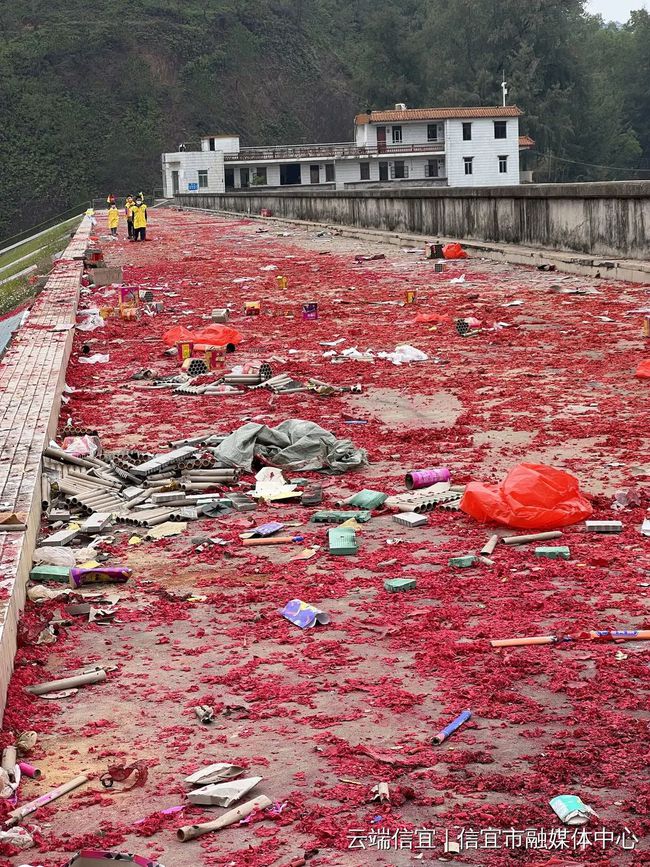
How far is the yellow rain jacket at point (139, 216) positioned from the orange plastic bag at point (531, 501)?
3043 cm

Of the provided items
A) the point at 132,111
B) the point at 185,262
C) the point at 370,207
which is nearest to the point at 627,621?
the point at 185,262

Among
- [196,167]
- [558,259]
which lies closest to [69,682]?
[558,259]

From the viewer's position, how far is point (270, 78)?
128 metres

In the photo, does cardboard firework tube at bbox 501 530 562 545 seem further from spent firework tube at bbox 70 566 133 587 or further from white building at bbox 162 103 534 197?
white building at bbox 162 103 534 197

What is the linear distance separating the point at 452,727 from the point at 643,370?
23.2 ft

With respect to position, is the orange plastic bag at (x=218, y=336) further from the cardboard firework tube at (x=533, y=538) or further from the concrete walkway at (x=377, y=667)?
the cardboard firework tube at (x=533, y=538)

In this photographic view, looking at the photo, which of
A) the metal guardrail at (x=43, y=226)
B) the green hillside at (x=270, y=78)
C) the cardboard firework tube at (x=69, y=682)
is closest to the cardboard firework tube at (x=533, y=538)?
the cardboard firework tube at (x=69, y=682)

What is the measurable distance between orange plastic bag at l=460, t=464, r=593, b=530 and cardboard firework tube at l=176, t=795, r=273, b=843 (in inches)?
125

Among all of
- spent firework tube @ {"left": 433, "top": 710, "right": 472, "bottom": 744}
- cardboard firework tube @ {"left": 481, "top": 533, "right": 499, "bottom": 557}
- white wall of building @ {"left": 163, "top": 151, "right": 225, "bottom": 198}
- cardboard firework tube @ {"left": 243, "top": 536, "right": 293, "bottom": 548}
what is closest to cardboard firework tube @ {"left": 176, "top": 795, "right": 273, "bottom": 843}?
spent firework tube @ {"left": 433, "top": 710, "right": 472, "bottom": 744}

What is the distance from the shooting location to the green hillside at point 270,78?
95.7 metres

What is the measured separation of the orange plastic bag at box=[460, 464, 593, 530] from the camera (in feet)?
21.8

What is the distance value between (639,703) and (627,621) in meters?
0.87

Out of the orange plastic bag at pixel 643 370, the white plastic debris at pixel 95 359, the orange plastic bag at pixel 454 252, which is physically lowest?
the white plastic debris at pixel 95 359

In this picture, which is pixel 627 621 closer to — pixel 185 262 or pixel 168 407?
pixel 168 407
